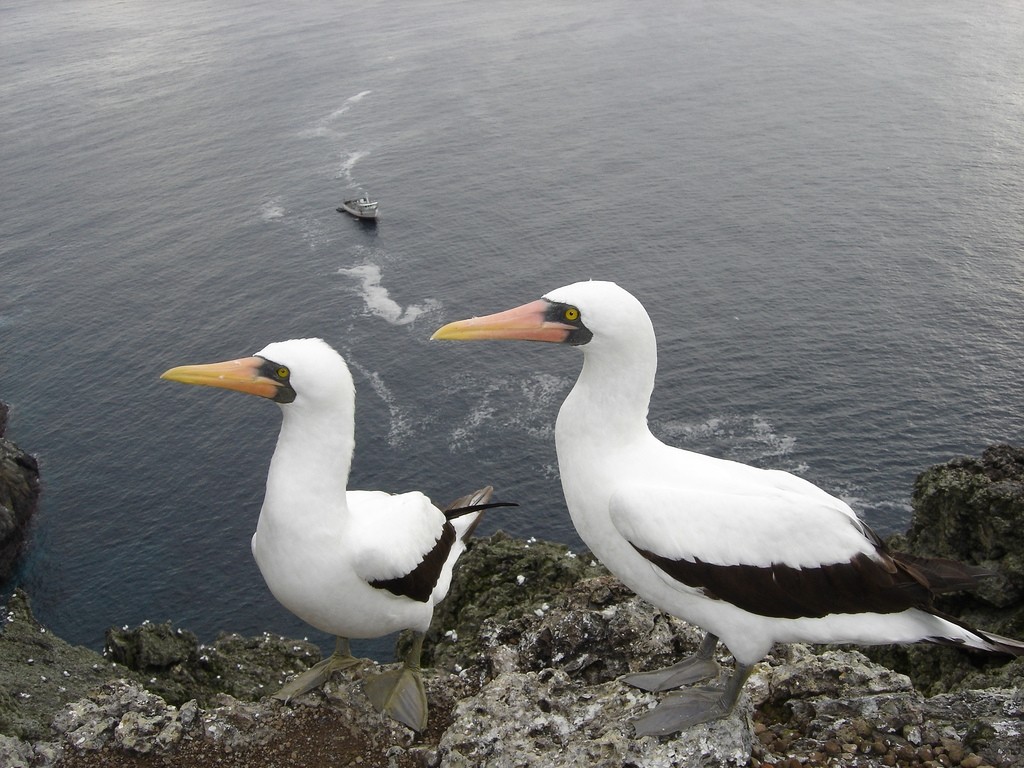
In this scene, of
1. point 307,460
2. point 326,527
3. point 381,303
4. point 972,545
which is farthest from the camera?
point 381,303

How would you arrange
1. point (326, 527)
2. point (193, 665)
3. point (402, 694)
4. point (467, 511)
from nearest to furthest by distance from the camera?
point (326, 527)
point (402, 694)
point (467, 511)
point (193, 665)

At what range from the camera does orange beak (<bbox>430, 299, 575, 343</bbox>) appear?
1243 centimetres

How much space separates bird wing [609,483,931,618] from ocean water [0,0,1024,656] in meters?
53.6

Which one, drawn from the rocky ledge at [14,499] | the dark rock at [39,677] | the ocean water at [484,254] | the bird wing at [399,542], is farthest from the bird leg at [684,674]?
the rocky ledge at [14,499]

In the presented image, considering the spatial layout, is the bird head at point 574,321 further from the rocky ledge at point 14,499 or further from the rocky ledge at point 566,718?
the rocky ledge at point 14,499

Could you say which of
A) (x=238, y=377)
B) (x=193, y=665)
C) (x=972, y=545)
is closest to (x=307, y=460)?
(x=238, y=377)

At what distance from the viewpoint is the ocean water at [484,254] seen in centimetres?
7362

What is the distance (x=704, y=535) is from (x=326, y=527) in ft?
18.3

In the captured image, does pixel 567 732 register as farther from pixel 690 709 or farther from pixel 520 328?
pixel 520 328

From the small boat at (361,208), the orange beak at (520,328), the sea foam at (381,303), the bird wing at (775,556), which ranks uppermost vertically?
the orange beak at (520,328)

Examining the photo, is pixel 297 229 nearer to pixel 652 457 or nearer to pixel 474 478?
pixel 474 478

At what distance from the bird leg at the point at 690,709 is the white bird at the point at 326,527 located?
3905 millimetres

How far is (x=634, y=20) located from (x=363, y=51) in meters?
53.9

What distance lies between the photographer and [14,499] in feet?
234
